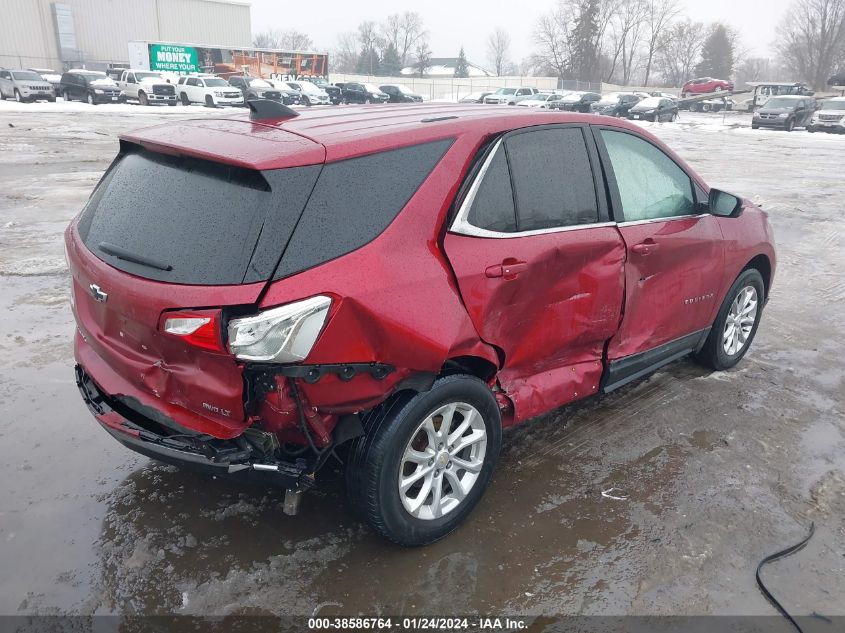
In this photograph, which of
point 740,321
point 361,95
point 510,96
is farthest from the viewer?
point 361,95

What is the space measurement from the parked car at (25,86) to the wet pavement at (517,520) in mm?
35705

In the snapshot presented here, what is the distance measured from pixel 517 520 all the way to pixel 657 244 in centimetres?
175

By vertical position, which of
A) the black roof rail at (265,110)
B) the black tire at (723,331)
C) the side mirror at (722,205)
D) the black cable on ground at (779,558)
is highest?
the black roof rail at (265,110)

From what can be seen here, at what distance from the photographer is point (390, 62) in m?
95.2

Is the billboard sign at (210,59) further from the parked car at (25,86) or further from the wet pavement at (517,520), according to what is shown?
the wet pavement at (517,520)

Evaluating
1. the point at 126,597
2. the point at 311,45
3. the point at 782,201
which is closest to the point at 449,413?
the point at 126,597

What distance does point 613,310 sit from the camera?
355 centimetres

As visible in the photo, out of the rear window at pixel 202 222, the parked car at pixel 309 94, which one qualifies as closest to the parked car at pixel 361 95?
the parked car at pixel 309 94

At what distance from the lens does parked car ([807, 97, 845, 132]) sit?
99.5 feet

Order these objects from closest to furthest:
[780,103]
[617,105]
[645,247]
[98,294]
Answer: [98,294]
[645,247]
[780,103]
[617,105]

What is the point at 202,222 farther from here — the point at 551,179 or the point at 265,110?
the point at 551,179

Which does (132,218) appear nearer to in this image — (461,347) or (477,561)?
(461,347)

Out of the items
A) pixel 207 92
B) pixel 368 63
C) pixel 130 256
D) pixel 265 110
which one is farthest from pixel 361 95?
pixel 368 63

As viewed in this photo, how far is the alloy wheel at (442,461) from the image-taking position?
2830 mm
